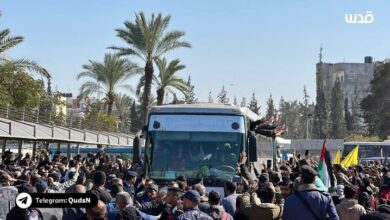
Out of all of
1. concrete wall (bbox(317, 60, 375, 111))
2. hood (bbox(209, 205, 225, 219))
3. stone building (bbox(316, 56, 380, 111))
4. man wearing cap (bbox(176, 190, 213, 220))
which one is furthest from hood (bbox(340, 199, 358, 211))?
concrete wall (bbox(317, 60, 375, 111))

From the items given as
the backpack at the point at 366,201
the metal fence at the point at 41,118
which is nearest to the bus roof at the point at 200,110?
the backpack at the point at 366,201

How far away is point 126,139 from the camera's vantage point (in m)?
44.7

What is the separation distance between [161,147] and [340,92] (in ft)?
351

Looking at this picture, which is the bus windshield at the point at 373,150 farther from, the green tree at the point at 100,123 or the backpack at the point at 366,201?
the backpack at the point at 366,201

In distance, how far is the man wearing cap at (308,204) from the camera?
8.38m

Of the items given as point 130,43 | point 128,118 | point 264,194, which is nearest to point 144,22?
point 130,43

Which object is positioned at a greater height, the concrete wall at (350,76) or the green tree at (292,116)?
the concrete wall at (350,76)

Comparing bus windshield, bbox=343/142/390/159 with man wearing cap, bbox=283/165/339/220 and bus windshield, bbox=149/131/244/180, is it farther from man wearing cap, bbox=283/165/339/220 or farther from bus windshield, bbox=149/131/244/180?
man wearing cap, bbox=283/165/339/220

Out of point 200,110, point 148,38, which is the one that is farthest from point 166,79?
point 200,110

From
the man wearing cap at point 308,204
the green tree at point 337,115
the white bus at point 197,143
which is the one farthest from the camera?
the green tree at point 337,115

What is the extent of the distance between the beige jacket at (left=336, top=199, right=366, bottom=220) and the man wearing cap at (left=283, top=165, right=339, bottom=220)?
4.91 ft

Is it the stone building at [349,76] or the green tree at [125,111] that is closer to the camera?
the green tree at [125,111]

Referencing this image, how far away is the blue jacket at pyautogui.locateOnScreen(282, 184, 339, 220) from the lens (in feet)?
27.5

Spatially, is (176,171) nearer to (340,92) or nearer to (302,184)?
(302,184)
